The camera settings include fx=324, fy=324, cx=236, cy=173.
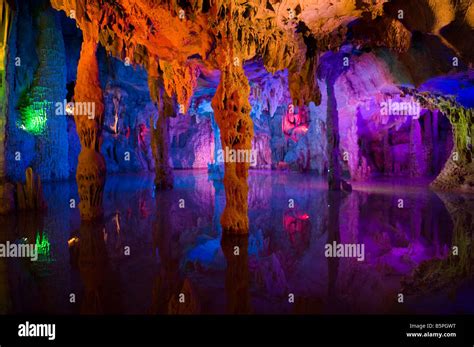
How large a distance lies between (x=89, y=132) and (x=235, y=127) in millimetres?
3558

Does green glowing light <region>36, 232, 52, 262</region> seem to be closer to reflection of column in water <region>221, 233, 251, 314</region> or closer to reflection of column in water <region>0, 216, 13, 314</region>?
reflection of column in water <region>0, 216, 13, 314</region>

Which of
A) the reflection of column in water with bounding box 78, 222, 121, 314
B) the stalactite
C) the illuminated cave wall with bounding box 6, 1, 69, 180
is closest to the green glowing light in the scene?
the reflection of column in water with bounding box 78, 222, 121, 314

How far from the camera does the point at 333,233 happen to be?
6070mm

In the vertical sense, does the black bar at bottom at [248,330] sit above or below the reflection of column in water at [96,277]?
below

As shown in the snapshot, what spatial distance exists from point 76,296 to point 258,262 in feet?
7.57

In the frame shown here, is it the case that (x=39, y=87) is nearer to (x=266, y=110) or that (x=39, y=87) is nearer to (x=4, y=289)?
(x=266, y=110)

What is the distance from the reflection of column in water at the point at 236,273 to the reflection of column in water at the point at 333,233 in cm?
93

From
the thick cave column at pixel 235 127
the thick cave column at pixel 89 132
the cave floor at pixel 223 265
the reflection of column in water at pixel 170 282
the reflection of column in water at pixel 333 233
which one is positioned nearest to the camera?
the reflection of column in water at pixel 170 282

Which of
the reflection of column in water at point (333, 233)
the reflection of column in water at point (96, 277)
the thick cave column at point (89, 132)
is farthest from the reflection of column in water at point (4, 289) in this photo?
the reflection of column in water at point (333, 233)

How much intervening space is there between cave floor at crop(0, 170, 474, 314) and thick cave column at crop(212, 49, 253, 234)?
0.56 m

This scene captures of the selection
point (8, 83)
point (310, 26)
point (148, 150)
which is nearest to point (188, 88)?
point (310, 26)

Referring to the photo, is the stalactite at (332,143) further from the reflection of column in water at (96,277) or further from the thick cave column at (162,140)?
the reflection of column in water at (96,277)

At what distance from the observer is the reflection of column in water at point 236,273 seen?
3.26 metres

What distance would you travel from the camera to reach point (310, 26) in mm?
7488
